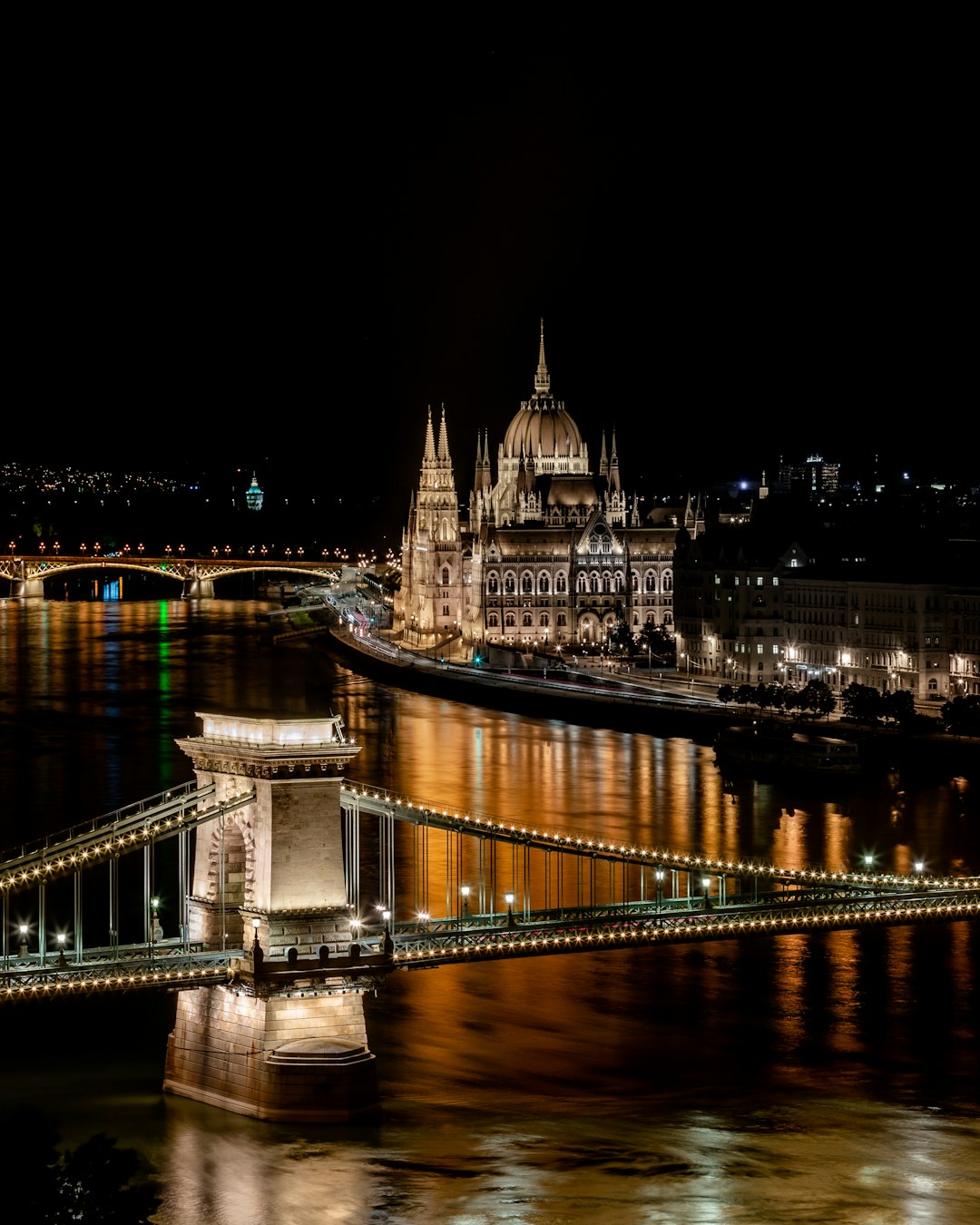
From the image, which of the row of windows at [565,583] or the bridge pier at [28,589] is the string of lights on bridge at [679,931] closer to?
the row of windows at [565,583]

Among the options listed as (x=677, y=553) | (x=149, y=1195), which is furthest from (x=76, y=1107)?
(x=677, y=553)

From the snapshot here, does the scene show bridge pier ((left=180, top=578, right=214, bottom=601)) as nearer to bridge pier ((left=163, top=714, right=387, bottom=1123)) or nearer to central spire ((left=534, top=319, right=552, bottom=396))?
central spire ((left=534, top=319, right=552, bottom=396))

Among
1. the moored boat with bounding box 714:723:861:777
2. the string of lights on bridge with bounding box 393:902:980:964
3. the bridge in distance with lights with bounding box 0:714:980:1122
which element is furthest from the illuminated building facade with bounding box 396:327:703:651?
the bridge in distance with lights with bounding box 0:714:980:1122

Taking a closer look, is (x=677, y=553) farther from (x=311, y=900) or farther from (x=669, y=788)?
(x=311, y=900)

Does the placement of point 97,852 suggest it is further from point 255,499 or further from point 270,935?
A: point 255,499

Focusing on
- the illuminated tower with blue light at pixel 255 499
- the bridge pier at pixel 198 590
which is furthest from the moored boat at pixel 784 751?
the illuminated tower with blue light at pixel 255 499

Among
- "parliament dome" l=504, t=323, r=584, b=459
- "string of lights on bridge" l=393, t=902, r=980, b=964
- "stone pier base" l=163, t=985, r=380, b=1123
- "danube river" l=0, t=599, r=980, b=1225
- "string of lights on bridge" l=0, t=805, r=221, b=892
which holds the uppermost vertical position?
"parliament dome" l=504, t=323, r=584, b=459

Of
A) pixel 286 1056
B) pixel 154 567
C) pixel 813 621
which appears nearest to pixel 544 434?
pixel 813 621
